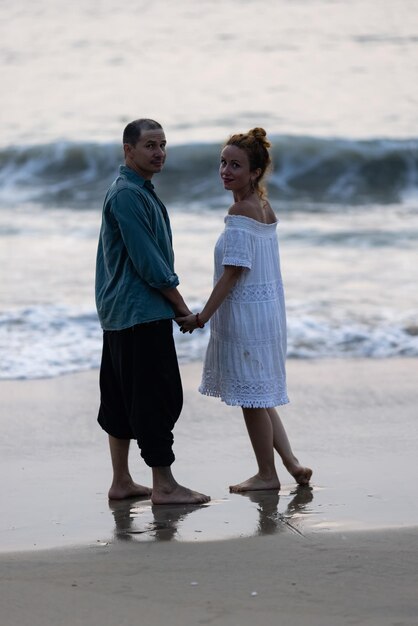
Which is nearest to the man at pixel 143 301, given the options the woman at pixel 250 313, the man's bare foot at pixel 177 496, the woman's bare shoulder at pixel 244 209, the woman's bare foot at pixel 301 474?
the man's bare foot at pixel 177 496

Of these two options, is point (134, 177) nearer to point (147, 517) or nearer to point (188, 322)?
point (188, 322)

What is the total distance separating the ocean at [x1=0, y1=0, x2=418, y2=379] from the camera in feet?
27.8

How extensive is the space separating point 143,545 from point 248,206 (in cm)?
141

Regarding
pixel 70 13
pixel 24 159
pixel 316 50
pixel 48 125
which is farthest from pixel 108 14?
pixel 24 159

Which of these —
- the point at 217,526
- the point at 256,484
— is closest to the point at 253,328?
the point at 256,484

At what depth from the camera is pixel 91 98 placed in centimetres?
2275

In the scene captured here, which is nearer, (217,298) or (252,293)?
(217,298)

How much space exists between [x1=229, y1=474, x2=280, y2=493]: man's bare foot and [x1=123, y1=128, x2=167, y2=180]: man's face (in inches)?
50.8

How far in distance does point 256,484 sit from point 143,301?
2.94 ft

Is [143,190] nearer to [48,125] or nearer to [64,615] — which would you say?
[64,615]

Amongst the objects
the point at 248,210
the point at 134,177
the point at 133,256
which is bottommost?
the point at 133,256

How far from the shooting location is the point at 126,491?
454cm

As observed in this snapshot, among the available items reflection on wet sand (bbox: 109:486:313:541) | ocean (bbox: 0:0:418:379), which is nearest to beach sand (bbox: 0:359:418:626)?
reflection on wet sand (bbox: 109:486:313:541)

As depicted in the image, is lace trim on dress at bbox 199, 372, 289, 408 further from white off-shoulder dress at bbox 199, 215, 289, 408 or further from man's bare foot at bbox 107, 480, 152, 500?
man's bare foot at bbox 107, 480, 152, 500
